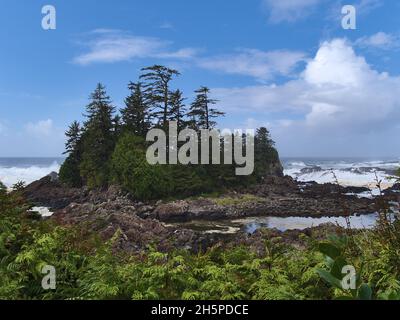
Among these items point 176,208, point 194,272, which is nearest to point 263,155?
point 176,208

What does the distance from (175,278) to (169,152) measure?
18799mm

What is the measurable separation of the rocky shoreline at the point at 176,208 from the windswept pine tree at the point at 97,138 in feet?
5.58

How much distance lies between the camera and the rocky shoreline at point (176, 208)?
599 inches

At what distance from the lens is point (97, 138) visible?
15.5 meters

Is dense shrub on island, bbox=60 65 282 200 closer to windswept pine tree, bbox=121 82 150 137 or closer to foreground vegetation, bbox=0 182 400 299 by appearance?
windswept pine tree, bbox=121 82 150 137

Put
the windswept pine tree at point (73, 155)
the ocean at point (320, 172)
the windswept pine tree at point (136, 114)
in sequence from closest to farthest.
→ the ocean at point (320, 172), the windswept pine tree at point (73, 155), the windswept pine tree at point (136, 114)

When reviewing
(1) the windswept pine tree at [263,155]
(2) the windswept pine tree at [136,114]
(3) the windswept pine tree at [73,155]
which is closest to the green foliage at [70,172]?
(3) the windswept pine tree at [73,155]

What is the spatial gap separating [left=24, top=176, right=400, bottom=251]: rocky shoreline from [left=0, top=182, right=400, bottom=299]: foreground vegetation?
911mm

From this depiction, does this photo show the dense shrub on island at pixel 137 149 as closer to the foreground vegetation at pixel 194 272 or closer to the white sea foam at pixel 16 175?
the white sea foam at pixel 16 175

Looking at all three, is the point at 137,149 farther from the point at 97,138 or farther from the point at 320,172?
the point at 320,172

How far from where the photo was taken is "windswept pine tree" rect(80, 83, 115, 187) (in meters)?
14.1

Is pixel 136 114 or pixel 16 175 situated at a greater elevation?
pixel 136 114

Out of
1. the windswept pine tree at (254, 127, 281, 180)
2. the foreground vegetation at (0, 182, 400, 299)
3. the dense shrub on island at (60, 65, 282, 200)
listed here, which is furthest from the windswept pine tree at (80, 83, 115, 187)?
the windswept pine tree at (254, 127, 281, 180)

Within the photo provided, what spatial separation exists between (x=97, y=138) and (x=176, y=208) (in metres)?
10.6
